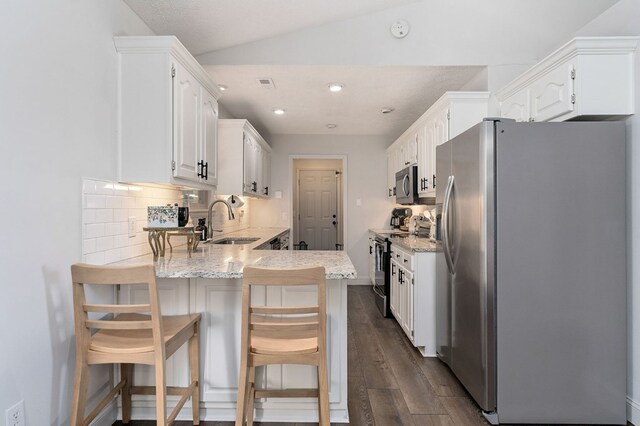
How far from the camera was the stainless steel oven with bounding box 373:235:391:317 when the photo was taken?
396 centimetres

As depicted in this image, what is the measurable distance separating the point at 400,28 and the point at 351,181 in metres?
3.04

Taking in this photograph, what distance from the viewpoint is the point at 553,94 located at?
220 cm

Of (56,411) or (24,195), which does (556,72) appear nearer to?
(24,195)

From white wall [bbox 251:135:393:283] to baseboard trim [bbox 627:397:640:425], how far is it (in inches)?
154

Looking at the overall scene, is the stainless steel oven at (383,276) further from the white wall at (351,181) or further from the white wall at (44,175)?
the white wall at (44,175)

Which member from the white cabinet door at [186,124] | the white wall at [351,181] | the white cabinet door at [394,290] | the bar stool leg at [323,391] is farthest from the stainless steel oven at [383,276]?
the bar stool leg at [323,391]

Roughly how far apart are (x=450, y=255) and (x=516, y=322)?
1.96ft

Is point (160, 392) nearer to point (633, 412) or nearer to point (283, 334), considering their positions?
point (283, 334)

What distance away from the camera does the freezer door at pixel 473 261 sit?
1966 mm

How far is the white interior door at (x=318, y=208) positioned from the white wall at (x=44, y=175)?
17.7 ft

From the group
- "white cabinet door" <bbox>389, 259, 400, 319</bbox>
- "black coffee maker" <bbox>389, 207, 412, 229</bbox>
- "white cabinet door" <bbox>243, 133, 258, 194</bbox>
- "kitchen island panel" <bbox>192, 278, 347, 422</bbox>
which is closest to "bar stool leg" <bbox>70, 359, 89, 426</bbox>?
"kitchen island panel" <bbox>192, 278, 347, 422</bbox>

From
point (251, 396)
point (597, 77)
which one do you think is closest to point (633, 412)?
point (597, 77)

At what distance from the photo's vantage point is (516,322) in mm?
1957

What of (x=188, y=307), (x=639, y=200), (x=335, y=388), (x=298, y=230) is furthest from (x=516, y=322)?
(x=298, y=230)
